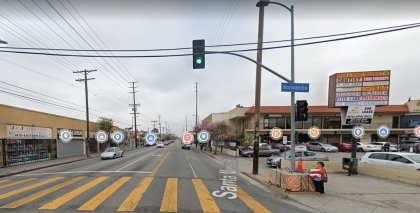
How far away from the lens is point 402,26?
11.3 meters

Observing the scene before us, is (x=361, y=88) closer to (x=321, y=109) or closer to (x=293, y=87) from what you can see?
(x=293, y=87)

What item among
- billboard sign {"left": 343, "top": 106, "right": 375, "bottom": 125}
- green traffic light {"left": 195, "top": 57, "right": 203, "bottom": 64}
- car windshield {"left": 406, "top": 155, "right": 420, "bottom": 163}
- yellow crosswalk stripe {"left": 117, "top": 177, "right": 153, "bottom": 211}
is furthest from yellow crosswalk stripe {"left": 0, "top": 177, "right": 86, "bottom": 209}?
car windshield {"left": 406, "top": 155, "right": 420, "bottom": 163}

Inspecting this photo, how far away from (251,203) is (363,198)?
4.35 meters

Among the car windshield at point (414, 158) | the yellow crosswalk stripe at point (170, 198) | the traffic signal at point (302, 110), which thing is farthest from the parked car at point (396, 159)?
the yellow crosswalk stripe at point (170, 198)

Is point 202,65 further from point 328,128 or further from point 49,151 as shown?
point 328,128

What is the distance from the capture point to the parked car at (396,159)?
16283 millimetres

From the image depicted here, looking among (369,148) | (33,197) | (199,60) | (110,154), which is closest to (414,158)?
(199,60)

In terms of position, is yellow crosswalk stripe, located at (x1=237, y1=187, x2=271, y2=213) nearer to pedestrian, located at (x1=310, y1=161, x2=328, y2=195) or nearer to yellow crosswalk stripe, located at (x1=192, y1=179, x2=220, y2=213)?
yellow crosswalk stripe, located at (x1=192, y1=179, x2=220, y2=213)

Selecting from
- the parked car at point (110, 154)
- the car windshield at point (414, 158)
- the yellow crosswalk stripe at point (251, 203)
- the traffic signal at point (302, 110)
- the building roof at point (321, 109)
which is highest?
the traffic signal at point (302, 110)

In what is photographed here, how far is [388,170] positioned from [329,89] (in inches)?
260

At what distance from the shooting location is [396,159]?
1733 cm

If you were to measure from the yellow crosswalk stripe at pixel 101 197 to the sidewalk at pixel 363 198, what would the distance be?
22.2 ft

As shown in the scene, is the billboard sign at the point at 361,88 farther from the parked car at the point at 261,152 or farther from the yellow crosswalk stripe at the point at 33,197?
the yellow crosswalk stripe at the point at 33,197

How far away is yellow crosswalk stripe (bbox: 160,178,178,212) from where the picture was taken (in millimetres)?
9094
